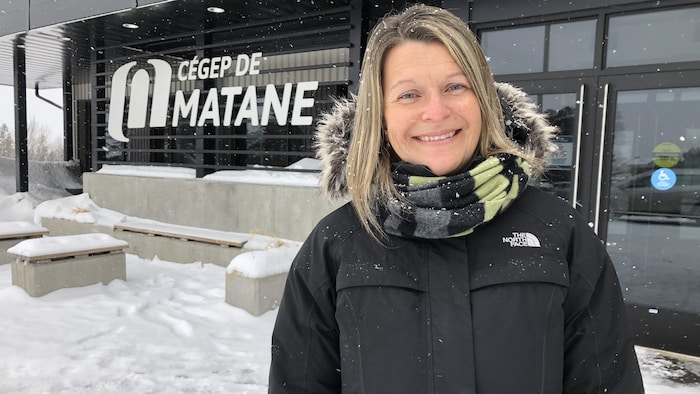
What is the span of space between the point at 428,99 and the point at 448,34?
174mm

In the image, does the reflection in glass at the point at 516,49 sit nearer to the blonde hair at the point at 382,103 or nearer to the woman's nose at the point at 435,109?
the blonde hair at the point at 382,103

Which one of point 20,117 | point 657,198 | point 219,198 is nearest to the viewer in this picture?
point 657,198

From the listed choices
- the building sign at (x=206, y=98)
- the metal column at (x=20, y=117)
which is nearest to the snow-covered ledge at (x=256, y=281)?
the building sign at (x=206, y=98)

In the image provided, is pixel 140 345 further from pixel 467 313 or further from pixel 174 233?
pixel 467 313

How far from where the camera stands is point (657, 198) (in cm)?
465

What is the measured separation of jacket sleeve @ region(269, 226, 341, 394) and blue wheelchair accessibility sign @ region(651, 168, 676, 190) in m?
Answer: 4.50

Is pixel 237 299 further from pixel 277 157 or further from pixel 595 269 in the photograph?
pixel 277 157

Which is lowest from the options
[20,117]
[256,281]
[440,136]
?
[256,281]

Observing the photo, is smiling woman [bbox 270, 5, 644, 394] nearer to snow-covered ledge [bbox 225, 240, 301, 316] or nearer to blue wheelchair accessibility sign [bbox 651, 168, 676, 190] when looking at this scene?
snow-covered ledge [bbox 225, 240, 301, 316]

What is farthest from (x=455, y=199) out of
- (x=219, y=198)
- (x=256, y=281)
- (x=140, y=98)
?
(x=140, y=98)

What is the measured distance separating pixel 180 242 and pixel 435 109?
23.1ft

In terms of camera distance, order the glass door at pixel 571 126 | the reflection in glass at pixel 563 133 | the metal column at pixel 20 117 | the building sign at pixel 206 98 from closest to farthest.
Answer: the glass door at pixel 571 126, the reflection in glass at pixel 563 133, the building sign at pixel 206 98, the metal column at pixel 20 117

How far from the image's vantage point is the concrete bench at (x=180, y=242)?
7.14m

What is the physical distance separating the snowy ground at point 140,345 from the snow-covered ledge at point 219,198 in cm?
159
